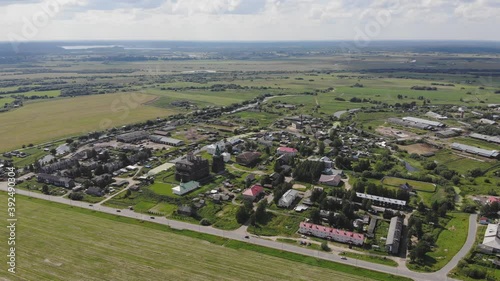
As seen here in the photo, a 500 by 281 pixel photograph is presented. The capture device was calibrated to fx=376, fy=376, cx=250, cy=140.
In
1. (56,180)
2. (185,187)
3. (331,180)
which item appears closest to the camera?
(185,187)

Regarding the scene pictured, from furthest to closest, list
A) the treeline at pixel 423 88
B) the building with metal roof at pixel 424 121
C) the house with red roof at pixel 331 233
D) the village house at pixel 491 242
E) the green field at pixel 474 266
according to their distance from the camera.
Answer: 1. the treeline at pixel 423 88
2. the building with metal roof at pixel 424 121
3. the house with red roof at pixel 331 233
4. the village house at pixel 491 242
5. the green field at pixel 474 266

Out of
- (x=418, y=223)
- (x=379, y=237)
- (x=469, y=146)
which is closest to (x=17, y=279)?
(x=379, y=237)

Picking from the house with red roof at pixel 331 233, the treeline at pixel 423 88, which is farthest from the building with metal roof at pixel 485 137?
the treeline at pixel 423 88

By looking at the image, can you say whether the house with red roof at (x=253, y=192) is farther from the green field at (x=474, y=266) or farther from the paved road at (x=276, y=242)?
the green field at (x=474, y=266)

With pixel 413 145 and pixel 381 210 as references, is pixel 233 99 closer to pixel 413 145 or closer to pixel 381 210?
pixel 413 145

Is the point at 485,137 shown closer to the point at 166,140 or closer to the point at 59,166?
the point at 166,140

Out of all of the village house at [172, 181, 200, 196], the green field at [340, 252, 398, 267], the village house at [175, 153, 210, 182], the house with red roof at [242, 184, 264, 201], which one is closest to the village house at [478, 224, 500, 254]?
the green field at [340, 252, 398, 267]

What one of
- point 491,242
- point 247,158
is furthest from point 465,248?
point 247,158
